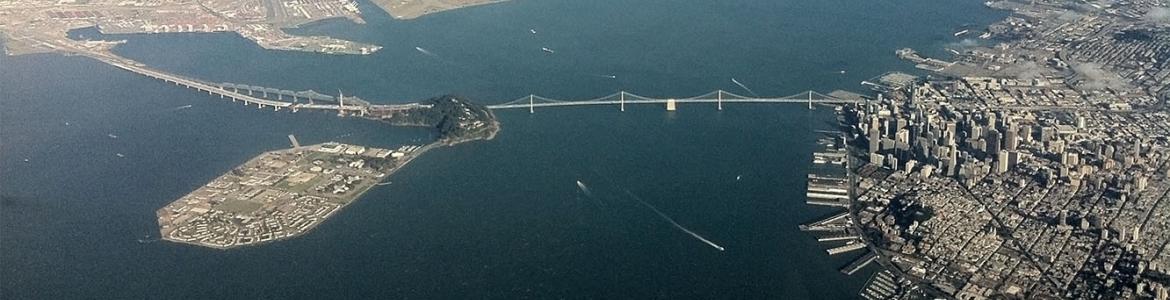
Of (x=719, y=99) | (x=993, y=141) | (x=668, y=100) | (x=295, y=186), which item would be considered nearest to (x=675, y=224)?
(x=295, y=186)

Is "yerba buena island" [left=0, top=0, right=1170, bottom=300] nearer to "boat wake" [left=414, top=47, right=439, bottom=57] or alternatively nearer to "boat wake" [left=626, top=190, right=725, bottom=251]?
"boat wake" [left=626, top=190, right=725, bottom=251]

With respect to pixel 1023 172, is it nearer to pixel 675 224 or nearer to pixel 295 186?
pixel 675 224

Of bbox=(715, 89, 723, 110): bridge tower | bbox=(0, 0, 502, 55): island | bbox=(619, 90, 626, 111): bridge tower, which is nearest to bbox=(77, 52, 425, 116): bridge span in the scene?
bbox=(0, 0, 502, 55): island

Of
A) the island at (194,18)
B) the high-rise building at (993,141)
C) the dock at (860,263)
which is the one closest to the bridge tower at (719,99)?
the high-rise building at (993,141)

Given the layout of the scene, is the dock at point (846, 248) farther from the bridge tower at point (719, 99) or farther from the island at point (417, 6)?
the island at point (417, 6)

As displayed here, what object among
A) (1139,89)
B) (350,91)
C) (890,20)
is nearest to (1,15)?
(350,91)

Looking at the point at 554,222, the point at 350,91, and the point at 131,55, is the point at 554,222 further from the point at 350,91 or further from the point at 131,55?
the point at 131,55
